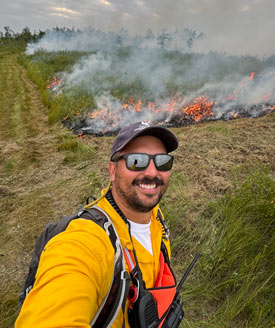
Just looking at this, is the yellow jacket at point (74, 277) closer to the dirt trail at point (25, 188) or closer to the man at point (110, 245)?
the man at point (110, 245)

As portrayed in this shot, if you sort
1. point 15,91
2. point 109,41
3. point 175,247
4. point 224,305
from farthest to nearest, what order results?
point 109,41 → point 15,91 → point 175,247 → point 224,305

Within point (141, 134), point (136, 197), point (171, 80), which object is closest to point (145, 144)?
point (141, 134)

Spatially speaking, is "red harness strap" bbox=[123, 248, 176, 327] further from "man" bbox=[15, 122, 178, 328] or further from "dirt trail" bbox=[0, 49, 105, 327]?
"dirt trail" bbox=[0, 49, 105, 327]

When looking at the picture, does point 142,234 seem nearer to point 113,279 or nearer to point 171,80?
point 113,279

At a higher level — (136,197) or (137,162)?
(137,162)

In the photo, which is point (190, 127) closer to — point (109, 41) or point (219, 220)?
point (219, 220)

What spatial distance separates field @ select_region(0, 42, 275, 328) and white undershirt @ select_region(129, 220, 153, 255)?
1164mm

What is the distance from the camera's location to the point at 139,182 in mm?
1508

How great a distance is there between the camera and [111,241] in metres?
1.23

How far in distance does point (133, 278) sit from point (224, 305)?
1451mm

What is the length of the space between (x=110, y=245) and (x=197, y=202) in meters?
2.61

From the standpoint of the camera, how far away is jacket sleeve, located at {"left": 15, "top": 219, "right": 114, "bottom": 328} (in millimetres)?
884

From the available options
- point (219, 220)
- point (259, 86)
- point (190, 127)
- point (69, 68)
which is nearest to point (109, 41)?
point (69, 68)

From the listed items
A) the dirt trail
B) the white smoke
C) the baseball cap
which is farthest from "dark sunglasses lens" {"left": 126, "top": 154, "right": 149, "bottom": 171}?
the white smoke
